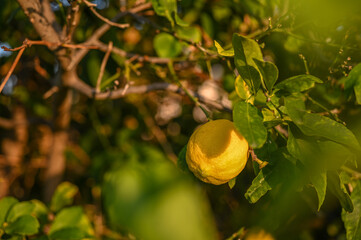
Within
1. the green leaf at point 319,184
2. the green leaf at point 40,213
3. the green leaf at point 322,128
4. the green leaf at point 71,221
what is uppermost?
the green leaf at point 322,128

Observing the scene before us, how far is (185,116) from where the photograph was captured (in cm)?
157

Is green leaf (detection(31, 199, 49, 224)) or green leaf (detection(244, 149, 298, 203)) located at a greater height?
green leaf (detection(244, 149, 298, 203))

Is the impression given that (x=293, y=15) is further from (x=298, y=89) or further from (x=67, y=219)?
(x=67, y=219)

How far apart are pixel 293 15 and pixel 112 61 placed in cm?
66

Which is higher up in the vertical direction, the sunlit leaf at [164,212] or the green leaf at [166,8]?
the sunlit leaf at [164,212]

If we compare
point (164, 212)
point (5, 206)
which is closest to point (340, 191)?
point (164, 212)

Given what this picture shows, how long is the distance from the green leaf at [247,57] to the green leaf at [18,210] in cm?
65

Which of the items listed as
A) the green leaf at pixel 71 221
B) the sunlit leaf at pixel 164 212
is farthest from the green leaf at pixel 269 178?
the green leaf at pixel 71 221

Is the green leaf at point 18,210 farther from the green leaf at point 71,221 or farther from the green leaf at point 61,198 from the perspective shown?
the green leaf at point 61,198

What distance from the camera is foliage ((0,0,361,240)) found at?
0.29 m

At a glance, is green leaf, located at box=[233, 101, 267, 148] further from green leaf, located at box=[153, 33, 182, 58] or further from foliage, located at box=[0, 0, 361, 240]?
green leaf, located at box=[153, 33, 182, 58]

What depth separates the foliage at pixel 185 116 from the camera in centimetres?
29

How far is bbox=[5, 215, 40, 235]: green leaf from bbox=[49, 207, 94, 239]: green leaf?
0.30 ft

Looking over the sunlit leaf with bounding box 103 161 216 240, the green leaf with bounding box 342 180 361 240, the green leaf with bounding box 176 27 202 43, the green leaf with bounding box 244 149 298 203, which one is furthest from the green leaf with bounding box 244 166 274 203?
the green leaf with bounding box 176 27 202 43
